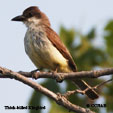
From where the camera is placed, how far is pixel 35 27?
775 centimetres

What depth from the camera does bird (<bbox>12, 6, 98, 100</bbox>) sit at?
7066mm

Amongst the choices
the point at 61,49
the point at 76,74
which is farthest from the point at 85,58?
the point at 76,74

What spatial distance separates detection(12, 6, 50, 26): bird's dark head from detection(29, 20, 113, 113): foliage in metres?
0.60

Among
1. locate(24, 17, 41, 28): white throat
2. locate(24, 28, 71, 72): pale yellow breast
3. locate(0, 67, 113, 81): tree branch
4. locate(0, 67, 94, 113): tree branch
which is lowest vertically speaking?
locate(0, 67, 94, 113): tree branch

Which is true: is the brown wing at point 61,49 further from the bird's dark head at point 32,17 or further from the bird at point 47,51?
the bird's dark head at point 32,17

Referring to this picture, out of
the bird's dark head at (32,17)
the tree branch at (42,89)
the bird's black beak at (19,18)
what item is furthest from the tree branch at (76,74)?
the bird's black beak at (19,18)

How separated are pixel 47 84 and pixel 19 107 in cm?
195

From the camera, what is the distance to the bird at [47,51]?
7066mm

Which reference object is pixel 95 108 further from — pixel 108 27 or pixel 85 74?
pixel 85 74

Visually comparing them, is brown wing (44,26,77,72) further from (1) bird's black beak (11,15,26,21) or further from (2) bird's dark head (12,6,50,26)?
(1) bird's black beak (11,15,26,21)

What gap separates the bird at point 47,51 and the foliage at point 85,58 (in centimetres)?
41

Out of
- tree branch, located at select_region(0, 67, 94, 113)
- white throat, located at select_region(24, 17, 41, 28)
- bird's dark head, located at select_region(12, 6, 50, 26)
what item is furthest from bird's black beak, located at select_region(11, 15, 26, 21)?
tree branch, located at select_region(0, 67, 94, 113)

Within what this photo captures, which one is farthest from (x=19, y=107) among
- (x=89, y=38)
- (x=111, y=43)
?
(x=89, y=38)

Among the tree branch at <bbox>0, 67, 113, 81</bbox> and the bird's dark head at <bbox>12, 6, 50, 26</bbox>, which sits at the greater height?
the bird's dark head at <bbox>12, 6, 50, 26</bbox>
